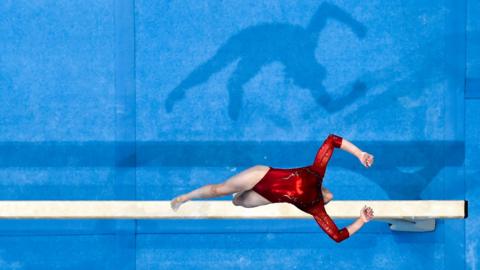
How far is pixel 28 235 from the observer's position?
4.93 meters

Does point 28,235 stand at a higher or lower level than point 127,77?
lower

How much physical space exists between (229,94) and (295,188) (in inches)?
63.9

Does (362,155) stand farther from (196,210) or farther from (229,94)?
(229,94)

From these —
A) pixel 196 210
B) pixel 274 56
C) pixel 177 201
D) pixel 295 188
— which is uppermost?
pixel 274 56

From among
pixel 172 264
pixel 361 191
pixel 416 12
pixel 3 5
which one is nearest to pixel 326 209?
pixel 361 191

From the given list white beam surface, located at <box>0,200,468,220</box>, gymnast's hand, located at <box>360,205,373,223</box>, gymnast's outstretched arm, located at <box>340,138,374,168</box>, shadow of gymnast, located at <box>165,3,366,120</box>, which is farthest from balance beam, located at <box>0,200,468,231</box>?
shadow of gymnast, located at <box>165,3,366,120</box>

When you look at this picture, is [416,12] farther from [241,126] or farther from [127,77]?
[127,77]

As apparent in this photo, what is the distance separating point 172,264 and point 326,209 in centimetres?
186

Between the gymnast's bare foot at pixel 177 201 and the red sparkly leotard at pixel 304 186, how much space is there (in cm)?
46

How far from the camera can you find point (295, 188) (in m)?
3.45

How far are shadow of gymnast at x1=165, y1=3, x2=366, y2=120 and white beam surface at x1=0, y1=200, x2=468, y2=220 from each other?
1.33 metres

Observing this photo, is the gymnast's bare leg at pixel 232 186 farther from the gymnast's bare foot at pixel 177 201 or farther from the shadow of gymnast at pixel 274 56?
the shadow of gymnast at pixel 274 56

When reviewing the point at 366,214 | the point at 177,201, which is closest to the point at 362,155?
the point at 366,214

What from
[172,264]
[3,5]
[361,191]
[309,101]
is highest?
[3,5]
